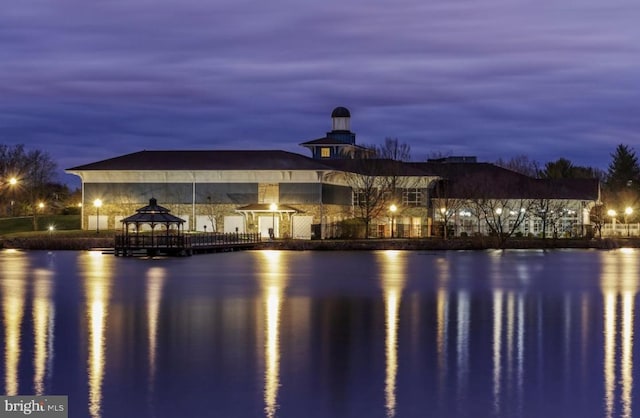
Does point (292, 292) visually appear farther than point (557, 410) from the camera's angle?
Yes

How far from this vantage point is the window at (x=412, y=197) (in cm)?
8725

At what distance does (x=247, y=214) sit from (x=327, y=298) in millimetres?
46406

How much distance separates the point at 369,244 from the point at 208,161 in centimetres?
1678

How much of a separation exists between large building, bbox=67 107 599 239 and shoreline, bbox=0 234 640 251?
11.8ft

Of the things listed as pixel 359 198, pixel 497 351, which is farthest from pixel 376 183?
pixel 497 351

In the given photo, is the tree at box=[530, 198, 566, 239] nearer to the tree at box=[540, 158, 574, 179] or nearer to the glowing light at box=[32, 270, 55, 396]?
the tree at box=[540, 158, 574, 179]

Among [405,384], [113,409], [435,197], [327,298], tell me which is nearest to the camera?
[113,409]

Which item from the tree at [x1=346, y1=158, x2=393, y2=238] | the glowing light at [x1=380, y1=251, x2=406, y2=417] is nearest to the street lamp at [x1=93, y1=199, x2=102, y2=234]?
the tree at [x1=346, y1=158, x2=393, y2=238]

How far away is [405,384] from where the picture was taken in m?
17.8

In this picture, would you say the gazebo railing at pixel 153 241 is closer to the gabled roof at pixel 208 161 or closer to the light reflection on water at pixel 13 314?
the light reflection on water at pixel 13 314

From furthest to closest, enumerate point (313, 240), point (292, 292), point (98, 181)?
point (98, 181) → point (313, 240) → point (292, 292)

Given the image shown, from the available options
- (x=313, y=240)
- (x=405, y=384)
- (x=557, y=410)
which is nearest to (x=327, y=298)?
(x=405, y=384)

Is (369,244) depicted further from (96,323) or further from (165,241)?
(96,323)

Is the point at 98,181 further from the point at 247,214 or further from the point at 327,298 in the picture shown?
the point at 327,298
